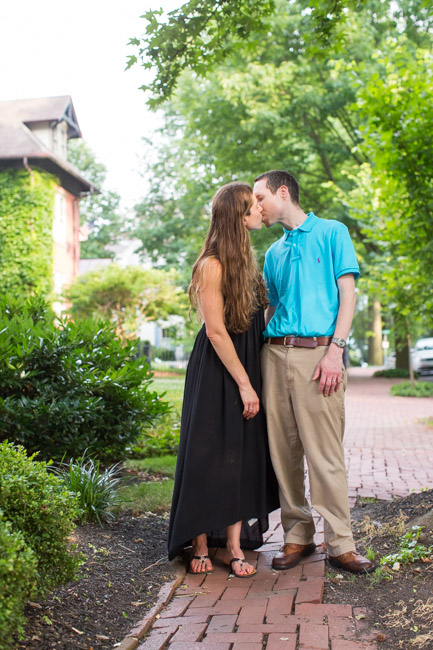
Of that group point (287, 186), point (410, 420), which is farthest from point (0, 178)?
point (287, 186)

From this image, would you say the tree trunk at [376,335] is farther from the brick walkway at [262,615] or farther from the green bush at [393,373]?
the brick walkway at [262,615]

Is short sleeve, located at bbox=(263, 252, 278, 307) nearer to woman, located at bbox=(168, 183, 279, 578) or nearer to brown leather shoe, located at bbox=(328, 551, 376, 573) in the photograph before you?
woman, located at bbox=(168, 183, 279, 578)

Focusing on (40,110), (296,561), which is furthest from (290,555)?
(40,110)

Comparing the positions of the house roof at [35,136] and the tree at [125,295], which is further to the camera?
the house roof at [35,136]

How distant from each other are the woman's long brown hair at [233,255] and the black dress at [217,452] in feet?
0.66

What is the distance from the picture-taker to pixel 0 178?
947 inches

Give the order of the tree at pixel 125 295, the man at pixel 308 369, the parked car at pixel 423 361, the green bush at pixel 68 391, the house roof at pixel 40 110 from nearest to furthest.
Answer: the man at pixel 308 369
the green bush at pixel 68 391
the tree at pixel 125 295
the parked car at pixel 423 361
the house roof at pixel 40 110

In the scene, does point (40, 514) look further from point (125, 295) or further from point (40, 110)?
point (40, 110)

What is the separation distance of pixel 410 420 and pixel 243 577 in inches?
357

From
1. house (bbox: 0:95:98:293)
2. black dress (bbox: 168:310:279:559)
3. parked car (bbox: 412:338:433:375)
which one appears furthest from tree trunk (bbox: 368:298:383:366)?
black dress (bbox: 168:310:279:559)

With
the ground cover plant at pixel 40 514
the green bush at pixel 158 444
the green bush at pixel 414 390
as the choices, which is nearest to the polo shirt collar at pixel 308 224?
the ground cover plant at pixel 40 514

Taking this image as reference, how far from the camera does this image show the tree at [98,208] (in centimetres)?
5075

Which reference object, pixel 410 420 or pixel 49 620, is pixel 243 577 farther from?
pixel 410 420

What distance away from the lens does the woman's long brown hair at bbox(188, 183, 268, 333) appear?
369cm
